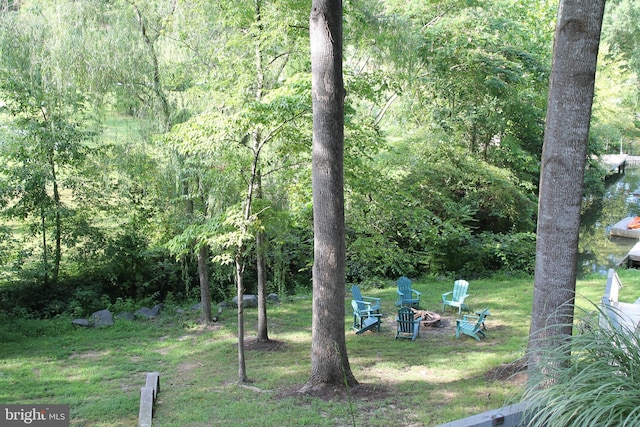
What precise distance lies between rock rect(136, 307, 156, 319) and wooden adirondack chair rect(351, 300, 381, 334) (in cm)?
474

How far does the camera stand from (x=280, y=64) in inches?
352

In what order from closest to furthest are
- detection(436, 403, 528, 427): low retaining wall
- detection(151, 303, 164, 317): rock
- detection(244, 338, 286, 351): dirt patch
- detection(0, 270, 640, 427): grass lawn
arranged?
detection(436, 403, 528, 427): low retaining wall → detection(0, 270, 640, 427): grass lawn → detection(244, 338, 286, 351): dirt patch → detection(151, 303, 164, 317): rock

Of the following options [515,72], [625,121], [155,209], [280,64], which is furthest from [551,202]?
[625,121]

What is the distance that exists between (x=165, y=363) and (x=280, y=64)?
17.1 ft

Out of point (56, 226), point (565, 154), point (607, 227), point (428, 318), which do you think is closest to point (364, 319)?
point (428, 318)

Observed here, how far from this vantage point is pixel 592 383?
2410mm

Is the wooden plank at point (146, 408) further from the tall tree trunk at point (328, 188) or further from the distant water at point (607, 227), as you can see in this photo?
the distant water at point (607, 227)

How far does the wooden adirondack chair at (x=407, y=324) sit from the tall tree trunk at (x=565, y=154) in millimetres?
4396

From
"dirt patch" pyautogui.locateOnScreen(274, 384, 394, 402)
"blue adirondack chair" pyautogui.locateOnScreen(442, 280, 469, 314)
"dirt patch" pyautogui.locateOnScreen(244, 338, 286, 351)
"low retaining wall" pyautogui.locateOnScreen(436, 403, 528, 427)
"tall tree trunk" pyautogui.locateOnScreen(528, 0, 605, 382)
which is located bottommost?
"dirt patch" pyautogui.locateOnScreen(244, 338, 286, 351)

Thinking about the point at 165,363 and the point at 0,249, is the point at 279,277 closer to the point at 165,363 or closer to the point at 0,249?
the point at 165,363

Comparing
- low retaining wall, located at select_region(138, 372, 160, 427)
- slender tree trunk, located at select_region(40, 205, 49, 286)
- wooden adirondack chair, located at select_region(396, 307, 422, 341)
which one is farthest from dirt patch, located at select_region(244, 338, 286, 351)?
slender tree trunk, located at select_region(40, 205, 49, 286)

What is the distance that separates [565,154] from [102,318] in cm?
982

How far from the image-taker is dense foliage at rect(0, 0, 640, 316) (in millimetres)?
8078

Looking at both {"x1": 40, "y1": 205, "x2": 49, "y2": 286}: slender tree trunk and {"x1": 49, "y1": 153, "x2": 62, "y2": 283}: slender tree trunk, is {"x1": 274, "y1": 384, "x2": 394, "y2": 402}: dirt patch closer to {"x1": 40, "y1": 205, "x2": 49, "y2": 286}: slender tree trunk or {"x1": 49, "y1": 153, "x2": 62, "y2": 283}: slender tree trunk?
{"x1": 49, "y1": 153, "x2": 62, "y2": 283}: slender tree trunk
